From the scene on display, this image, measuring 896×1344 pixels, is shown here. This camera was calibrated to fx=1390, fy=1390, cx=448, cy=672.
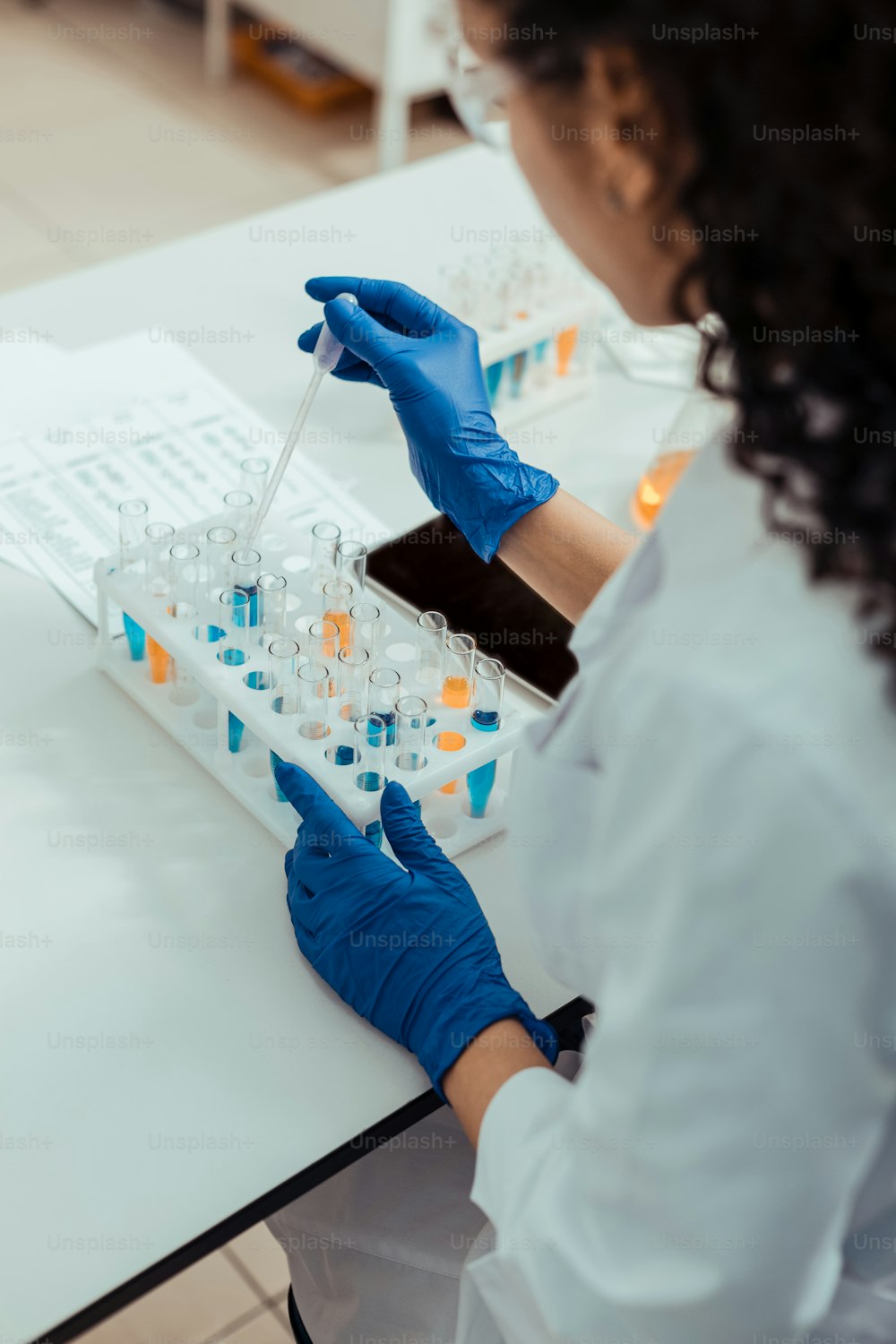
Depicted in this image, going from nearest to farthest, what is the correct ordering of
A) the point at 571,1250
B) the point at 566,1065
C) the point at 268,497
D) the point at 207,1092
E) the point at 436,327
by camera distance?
1. the point at 571,1250
2. the point at 207,1092
3. the point at 566,1065
4. the point at 268,497
5. the point at 436,327

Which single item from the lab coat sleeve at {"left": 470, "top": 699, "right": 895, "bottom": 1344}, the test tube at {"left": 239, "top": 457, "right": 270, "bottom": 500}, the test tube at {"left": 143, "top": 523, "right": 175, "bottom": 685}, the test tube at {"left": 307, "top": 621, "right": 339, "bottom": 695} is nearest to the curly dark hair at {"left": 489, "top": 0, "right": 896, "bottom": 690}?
the lab coat sleeve at {"left": 470, "top": 699, "right": 895, "bottom": 1344}

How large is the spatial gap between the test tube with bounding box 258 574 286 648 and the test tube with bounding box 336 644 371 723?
0.25ft

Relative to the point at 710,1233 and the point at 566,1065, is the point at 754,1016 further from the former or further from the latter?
the point at 566,1065

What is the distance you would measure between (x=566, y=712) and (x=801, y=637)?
212mm

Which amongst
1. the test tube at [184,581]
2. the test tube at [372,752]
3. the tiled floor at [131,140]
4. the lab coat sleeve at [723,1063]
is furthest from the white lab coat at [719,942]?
the tiled floor at [131,140]

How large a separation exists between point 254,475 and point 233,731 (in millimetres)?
390

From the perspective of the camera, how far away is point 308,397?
1.37 meters

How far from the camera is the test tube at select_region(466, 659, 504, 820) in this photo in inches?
48.4

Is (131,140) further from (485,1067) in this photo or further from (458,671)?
(485,1067)

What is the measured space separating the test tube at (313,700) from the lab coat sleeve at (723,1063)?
427mm

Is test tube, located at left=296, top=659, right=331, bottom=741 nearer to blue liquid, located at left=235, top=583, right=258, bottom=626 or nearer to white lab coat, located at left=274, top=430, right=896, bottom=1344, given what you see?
blue liquid, located at left=235, top=583, right=258, bottom=626

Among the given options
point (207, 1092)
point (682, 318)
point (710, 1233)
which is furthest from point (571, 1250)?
point (682, 318)

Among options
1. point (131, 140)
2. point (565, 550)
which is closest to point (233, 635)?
point (565, 550)

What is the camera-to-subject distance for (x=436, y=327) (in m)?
1.48
